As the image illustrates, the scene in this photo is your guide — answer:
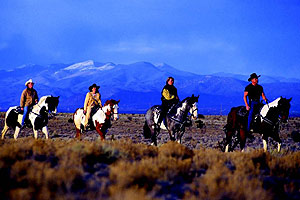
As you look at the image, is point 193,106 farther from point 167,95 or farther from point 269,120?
point 269,120

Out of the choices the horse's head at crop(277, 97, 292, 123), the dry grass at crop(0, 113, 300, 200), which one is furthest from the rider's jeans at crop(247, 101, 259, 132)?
the dry grass at crop(0, 113, 300, 200)

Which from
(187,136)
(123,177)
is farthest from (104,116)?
(187,136)

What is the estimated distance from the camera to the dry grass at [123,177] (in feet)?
14.5

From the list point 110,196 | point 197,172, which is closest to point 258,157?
point 197,172

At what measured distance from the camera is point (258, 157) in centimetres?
777

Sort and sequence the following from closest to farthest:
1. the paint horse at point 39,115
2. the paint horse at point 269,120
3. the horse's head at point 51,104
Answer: the paint horse at point 269,120 → the paint horse at point 39,115 → the horse's head at point 51,104

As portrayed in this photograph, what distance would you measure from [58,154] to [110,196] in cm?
250

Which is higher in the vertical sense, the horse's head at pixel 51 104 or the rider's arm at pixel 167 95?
the rider's arm at pixel 167 95

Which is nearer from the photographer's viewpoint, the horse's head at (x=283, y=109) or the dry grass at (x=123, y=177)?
the dry grass at (x=123, y=177)

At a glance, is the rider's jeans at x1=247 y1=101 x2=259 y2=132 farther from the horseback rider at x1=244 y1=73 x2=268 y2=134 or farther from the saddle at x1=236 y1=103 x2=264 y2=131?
the saddle at x1=236 y1=103 x2=264 y2=131

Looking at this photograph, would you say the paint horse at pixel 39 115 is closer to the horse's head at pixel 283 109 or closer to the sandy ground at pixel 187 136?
the sandy ground at pixel 187 136

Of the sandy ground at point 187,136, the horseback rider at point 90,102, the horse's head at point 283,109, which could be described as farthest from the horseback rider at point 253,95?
the horseback rider at point 90,102

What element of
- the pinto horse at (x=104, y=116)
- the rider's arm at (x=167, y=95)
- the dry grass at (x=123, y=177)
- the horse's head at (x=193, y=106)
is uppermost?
the rider's arm at (x=167, y=95)

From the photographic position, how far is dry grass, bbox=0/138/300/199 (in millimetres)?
4414
